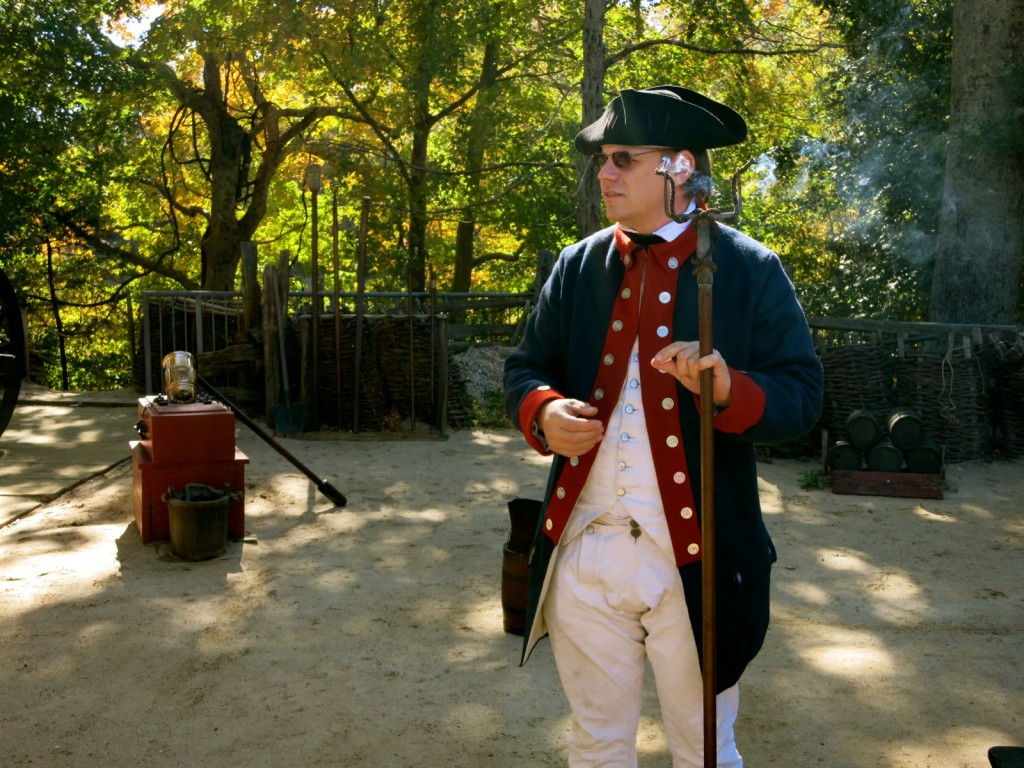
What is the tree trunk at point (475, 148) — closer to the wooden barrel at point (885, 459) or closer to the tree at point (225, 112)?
the tree at point (225, 112)

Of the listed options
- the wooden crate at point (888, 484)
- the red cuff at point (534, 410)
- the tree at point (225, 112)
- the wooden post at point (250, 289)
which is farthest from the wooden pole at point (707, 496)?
the tree at point (225, 112)

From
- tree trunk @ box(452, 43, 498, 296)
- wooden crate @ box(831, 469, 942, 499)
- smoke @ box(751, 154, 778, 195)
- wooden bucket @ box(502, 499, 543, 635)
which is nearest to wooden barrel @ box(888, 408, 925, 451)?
A: wooden crate @ box(831, 469, 942, 499)

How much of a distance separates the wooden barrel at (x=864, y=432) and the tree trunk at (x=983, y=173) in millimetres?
3220

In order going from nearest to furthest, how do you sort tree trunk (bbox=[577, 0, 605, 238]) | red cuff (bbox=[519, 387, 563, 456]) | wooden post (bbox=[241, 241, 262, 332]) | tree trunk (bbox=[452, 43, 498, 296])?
red cuff (bbox=[519, 387, 563, 456]) < wooden post (bbox=[241, 241, 262, 332]) < tree trunk (bbox=[577, 0, 605, 238]) < tree trunk (bbox=[452, 43, 498, 296])

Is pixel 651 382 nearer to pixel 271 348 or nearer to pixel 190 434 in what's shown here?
pixel 190 434

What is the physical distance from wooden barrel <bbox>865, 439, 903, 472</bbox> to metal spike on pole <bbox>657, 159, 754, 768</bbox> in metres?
5.91

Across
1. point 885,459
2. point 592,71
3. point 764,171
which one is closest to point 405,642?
point 885,459

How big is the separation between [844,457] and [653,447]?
589 centimetres

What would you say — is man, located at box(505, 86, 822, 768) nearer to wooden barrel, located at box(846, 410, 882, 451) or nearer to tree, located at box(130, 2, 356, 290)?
wooden barrel, located at box(846, 410, 882, 451)

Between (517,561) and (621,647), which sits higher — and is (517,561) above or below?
below

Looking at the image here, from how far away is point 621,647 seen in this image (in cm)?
229

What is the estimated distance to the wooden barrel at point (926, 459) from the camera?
7613 millimetres

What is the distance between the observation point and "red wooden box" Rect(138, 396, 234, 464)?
5.77 metres

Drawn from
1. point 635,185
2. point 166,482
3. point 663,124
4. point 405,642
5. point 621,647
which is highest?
point 663,124
